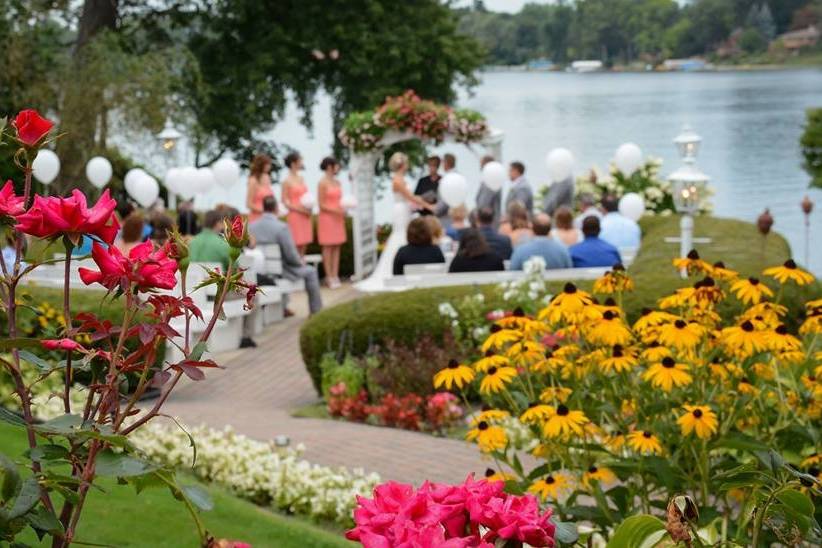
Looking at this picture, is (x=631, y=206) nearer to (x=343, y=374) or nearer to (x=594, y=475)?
(x=343, y=374)

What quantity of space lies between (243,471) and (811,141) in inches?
1059

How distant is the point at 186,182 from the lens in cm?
1441

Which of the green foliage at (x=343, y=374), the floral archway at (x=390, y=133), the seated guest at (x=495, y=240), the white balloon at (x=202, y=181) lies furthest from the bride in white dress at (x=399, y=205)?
the green foliage at (x=343, y=374)

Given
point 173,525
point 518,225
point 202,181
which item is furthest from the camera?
point 202,181

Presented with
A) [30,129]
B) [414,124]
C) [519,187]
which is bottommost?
[519,187]

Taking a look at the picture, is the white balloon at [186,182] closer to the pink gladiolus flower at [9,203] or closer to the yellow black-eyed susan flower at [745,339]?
the yellow black-eyed susan flower at [745,339]

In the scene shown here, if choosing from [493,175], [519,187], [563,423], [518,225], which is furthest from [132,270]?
[519,187]

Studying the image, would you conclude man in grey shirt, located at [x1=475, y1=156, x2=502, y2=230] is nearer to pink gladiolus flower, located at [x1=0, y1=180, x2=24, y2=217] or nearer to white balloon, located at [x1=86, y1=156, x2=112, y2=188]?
white balloon, located at [x1=86, y1=156, x2=112, y2=188]

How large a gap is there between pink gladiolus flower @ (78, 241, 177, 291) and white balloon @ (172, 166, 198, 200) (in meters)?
12.4

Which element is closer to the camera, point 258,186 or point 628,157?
point 258,186

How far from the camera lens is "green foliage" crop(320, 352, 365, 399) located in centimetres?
951

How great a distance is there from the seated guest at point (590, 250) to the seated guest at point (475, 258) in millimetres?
667

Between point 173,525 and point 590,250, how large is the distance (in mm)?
6295

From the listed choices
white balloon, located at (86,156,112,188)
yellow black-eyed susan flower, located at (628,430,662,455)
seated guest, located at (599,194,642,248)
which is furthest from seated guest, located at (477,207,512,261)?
yellow black-eyed susan flower, located at (628,430,662,455)
